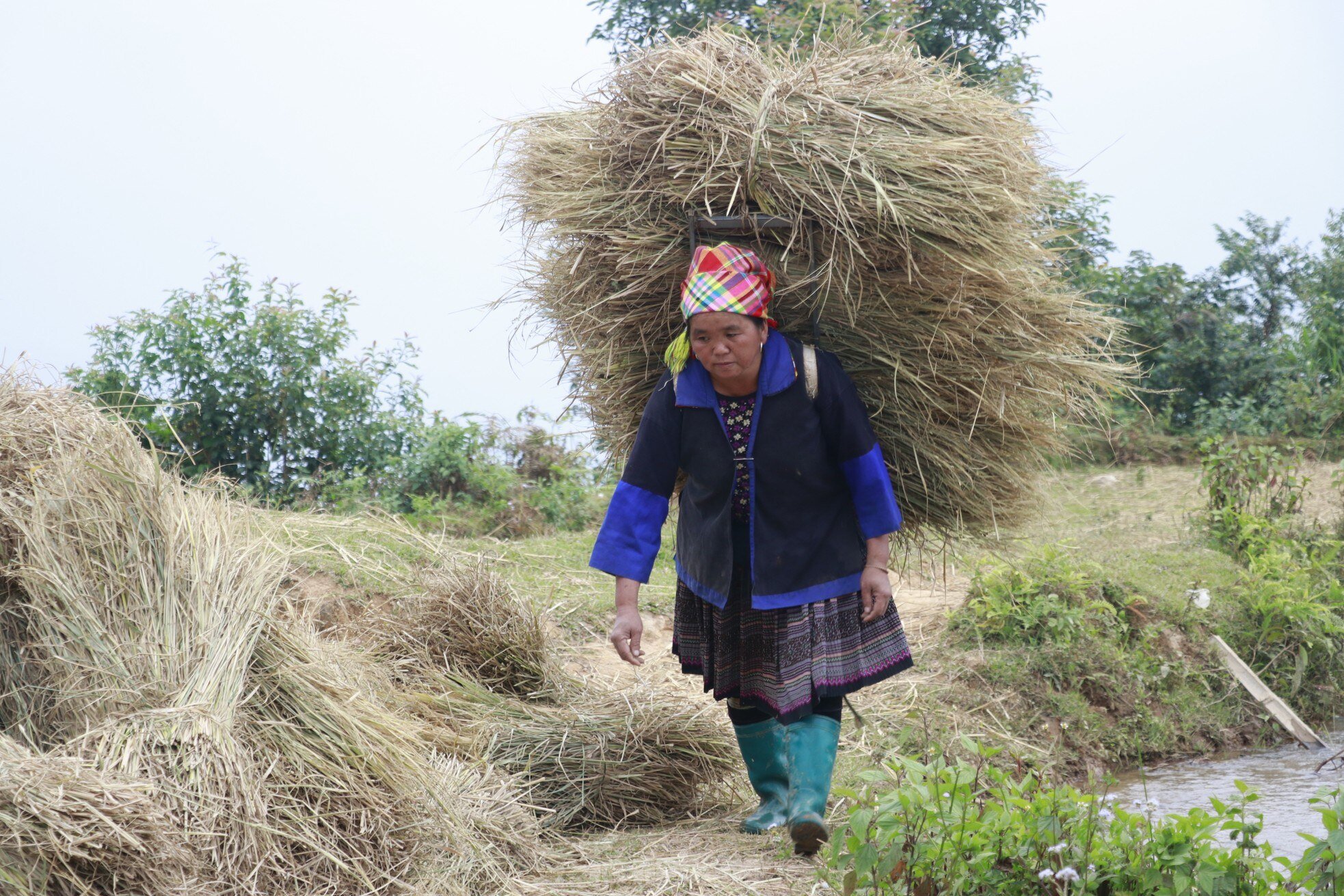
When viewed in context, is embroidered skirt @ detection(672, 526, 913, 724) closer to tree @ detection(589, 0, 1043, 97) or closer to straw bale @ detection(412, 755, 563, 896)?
straw bale @ detection(412, 755, 563, 896)

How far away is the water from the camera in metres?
3.75

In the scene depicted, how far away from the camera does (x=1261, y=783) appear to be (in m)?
4.39

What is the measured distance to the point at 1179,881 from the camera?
201 cm

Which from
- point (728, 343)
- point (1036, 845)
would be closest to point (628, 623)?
point (728, 343)

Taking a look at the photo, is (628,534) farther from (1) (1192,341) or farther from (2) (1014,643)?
(1) (1192,341)

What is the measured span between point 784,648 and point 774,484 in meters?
0.43

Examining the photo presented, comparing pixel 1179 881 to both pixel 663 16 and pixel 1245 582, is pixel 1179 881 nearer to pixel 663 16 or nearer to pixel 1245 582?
pixel 1245 582

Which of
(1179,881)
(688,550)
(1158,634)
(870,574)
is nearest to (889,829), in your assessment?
(1179,881)

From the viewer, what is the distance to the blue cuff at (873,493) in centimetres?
297

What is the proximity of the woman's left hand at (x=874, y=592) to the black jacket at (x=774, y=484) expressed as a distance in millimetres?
32

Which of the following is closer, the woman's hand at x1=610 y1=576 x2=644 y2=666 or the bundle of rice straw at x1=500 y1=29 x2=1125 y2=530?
the bundle of rice straw at x1=500 y1=29 x2=1125 y2=530

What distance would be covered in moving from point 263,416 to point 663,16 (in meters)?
5.61

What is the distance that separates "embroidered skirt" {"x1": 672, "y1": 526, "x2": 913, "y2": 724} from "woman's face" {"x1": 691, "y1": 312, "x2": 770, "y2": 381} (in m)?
0.43

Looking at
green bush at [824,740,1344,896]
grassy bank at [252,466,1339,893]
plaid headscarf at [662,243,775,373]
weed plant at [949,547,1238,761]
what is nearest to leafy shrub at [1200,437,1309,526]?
grassy bank at [252,466,1339,893]
